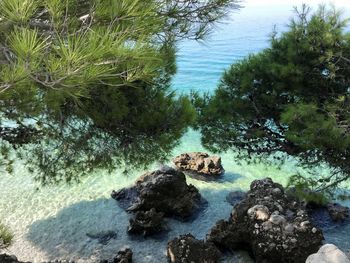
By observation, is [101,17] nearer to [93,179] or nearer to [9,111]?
[9,111]

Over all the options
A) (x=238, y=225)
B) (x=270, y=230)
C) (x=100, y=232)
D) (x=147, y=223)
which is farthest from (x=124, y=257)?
(x=270, y=230)

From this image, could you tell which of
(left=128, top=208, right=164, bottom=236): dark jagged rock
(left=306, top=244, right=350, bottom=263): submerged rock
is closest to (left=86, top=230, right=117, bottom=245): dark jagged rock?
(left=128, top=208, right=164, bottom=236): dark jagged rock

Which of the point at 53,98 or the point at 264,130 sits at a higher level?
the point at 53,98

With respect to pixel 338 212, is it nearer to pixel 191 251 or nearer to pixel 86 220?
pixel 191 251

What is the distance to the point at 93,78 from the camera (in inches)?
116

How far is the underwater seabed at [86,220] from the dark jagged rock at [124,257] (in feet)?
0.81

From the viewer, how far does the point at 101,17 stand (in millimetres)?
3215

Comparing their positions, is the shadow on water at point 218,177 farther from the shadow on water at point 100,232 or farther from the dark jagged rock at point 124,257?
the dark jagged rock at point 124,257

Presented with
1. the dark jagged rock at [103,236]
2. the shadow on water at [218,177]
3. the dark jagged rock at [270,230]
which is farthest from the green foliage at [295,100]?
the shadow on water at [218,177]

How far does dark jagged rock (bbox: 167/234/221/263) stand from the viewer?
658cm

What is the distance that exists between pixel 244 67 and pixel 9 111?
149 inches

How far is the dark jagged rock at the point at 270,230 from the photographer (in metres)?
6.42

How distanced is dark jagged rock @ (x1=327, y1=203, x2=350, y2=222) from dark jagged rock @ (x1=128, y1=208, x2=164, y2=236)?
3.53 meters

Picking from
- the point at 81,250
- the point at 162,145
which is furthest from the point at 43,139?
the point at 81,250
